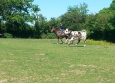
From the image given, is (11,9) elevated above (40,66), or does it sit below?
above

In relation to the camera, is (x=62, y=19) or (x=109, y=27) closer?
(x=109, y=27)

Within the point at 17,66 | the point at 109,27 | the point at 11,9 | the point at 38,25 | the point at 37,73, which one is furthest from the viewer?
the point at 38,25

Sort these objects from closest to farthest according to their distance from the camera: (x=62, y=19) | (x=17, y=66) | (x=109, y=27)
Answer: (x=17, y=66), (x=109, y=27), (x=62, y=19)

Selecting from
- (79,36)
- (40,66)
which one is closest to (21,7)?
(79,36)

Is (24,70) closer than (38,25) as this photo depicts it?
Yes

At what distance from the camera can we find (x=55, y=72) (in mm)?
12242

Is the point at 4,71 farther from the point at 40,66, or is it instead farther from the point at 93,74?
the point at 93,74

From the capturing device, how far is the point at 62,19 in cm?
8212

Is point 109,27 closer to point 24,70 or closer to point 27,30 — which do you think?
point 27,30

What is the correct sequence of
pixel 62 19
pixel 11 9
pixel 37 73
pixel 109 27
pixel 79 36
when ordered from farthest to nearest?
pixel 62 19 → pixel 11 9 → pixel 109 27 → pixel 79 36 → pixel 37 73

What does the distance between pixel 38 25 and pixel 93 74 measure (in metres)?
54.7

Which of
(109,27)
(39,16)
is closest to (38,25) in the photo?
(39,16)

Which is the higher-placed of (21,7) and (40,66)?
(21,7)

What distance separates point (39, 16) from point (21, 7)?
24.9 feet
